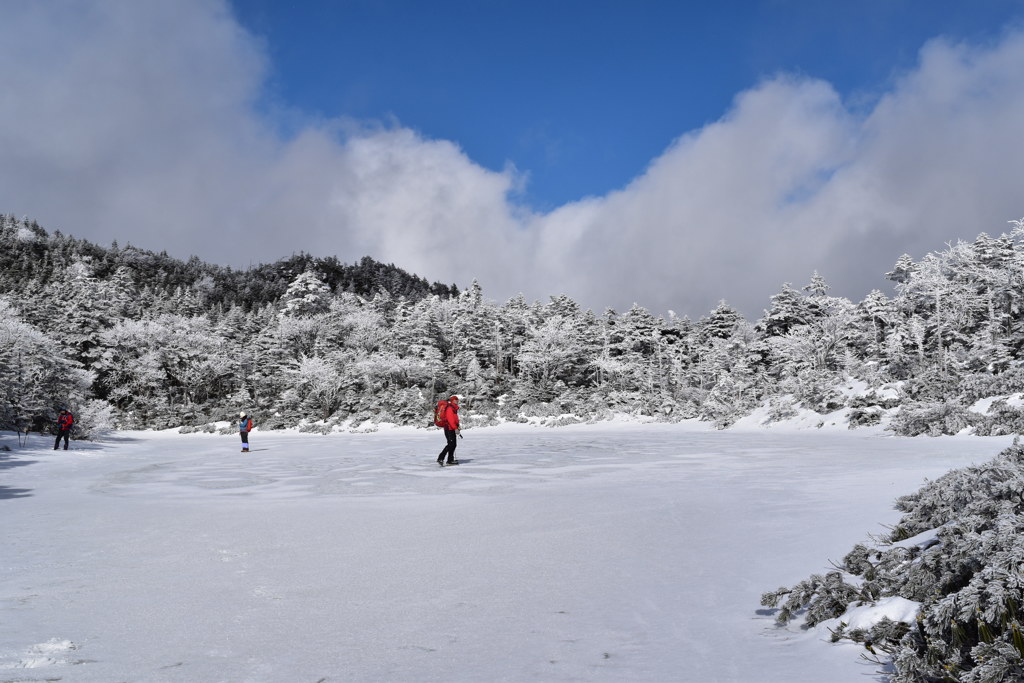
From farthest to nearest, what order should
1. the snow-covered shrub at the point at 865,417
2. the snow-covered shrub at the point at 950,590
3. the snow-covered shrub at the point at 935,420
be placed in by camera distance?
the snow-covered shrub at the point at 865,417 < the snow-covered shrub at the point at 935,420 < the snow-covered shrub at the point at 950,590

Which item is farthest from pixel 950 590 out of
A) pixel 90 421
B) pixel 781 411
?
pixel 90 421

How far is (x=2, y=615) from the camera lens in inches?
134

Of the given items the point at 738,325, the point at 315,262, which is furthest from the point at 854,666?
the point at 315,262

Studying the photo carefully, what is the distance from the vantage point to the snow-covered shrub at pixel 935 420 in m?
14.5

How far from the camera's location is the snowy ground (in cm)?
279

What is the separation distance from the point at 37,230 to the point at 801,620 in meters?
164

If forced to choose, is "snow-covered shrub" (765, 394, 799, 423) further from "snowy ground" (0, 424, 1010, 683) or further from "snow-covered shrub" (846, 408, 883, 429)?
"snowy ground" (0, 424, 1010, 683)

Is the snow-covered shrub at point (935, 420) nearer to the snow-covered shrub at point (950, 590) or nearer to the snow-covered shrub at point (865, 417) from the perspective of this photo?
the snow-covered shrub at point (865, 417)

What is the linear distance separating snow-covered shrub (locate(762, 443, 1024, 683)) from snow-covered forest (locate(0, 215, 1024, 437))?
41.0 ft

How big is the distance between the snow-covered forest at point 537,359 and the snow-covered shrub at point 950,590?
1250 centimetres

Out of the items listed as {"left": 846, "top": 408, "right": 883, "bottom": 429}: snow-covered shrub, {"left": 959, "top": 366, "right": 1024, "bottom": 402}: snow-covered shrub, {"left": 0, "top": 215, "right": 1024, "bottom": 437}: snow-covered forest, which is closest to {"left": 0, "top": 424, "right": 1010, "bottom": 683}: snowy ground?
{"left": 959, "top": 366, "right": 1024, "bottom": 402}: snow-covered shrub

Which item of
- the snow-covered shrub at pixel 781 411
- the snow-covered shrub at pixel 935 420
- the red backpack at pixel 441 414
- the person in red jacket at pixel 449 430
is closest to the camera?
the person in red jacket at pixel 449 430

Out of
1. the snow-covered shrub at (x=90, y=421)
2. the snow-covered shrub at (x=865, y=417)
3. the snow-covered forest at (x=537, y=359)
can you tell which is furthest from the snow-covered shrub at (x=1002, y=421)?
the snow-covered shrub at (x=90, y=421)

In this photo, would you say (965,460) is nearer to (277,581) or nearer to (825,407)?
(277,581)
